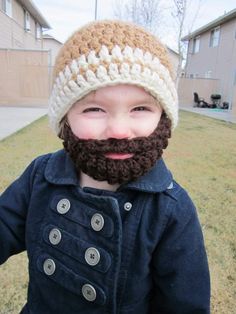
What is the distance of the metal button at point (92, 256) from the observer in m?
1.01

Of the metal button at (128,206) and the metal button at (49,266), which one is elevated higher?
the metal button at (128,206)

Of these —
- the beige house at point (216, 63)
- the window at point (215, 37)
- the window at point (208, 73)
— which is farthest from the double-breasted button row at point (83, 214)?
the window at point (208, 73)

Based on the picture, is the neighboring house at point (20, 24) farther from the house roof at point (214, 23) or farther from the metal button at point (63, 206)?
the metal button at point (63, 206)

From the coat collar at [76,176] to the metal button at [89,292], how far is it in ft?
0.98

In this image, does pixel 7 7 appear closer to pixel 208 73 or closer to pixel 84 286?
pixel 208 73

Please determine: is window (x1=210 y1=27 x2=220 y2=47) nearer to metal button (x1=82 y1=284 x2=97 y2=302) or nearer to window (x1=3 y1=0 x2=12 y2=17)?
window (x1=3 y1=0 x2=12 y2=17)

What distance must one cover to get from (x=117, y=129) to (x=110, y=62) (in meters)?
0.18

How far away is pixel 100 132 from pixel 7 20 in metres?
18.8

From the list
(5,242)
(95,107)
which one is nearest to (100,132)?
(95,107)

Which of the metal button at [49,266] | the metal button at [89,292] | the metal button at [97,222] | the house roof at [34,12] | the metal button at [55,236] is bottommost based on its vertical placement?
the metal button at [89,292]

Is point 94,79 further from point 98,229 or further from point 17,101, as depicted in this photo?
point 17,101

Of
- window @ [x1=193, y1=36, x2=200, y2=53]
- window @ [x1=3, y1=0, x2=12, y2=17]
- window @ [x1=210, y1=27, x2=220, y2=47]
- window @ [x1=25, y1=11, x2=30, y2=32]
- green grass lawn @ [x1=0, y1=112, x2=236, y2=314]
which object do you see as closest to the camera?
green grass lawn @ [x1=0, y1=112, x2=236, y2=314]

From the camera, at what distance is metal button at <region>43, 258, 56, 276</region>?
1.07m

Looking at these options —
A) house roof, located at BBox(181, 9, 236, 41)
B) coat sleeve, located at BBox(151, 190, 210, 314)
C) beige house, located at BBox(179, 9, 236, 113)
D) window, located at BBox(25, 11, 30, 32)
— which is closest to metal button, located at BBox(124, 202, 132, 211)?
coat sleeve, located at BBox(151, 190, 210, 314)
